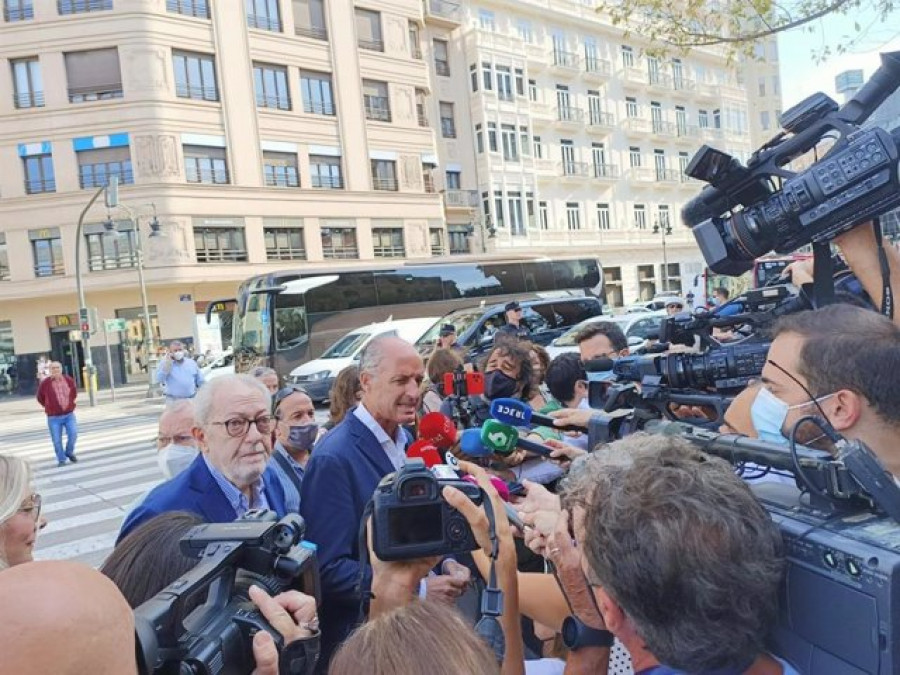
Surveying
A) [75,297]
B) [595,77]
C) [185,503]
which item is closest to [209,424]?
[185,503]

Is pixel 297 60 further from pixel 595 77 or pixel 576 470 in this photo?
pixel 576 470

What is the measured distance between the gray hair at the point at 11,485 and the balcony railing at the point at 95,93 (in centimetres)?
2837

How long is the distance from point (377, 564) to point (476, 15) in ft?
120

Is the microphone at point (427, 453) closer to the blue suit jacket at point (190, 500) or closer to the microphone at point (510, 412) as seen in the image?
the microphone at point (510, 412)

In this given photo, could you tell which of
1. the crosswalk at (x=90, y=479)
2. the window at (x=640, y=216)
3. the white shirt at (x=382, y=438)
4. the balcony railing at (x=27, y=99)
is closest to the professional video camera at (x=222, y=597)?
the white shirt at (x=382, y=438)

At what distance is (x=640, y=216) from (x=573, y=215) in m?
6.28

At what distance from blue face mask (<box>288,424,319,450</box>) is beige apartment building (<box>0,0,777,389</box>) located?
20.8 m

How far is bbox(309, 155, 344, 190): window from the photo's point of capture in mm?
29562

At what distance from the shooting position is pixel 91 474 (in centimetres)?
981

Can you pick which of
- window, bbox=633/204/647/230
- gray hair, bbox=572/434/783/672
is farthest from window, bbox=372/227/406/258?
gray hair, bbox=572/434/783/672

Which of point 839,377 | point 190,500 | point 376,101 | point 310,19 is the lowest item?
point 190,500

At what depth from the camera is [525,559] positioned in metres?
2.68

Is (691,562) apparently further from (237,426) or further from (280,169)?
(280,169)

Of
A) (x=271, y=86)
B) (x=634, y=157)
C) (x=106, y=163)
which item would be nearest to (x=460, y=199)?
(x=271, y=86)
